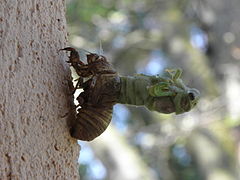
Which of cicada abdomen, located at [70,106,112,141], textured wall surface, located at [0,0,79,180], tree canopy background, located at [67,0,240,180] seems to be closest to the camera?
textured wall surface, located at [0,0,79,180]

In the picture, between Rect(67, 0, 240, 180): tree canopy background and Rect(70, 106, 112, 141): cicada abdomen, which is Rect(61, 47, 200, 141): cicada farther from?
Rect(67, 0, 240, 180): tree canopy background

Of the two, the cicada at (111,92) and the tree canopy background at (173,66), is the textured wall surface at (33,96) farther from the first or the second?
the tree canopy background at (173,66)

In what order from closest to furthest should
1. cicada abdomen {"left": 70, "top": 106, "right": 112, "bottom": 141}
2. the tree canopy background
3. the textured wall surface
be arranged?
1. the textured wall surface
2. cicada abdomen {"left": 70, "top": 106, "right": 112, "bottom": 141}
3. the tree canopy background

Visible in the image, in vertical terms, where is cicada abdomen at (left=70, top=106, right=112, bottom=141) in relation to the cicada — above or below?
below

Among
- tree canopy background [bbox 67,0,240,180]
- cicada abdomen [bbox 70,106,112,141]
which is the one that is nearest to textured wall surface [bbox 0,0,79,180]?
cicada abdomen [bbox 70,106,112,141]

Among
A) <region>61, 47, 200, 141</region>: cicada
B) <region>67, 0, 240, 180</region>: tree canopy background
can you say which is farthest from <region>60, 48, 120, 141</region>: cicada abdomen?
<region>67, 0, 240, 180</region>: tree canopy background

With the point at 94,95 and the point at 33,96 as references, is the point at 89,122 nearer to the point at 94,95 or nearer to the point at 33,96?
the point at 94,95

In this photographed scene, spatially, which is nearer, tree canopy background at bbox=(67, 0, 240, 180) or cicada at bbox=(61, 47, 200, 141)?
cicada at bbox=(61, 47, 200, 141)
